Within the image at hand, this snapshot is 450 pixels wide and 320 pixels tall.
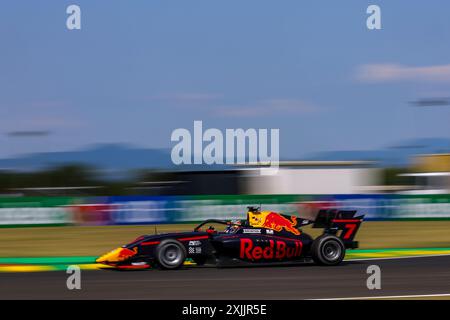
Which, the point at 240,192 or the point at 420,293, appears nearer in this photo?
the point at 420,293

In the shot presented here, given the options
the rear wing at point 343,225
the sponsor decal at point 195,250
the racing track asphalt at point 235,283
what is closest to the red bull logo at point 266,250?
the racing track asphalt at point 235,283

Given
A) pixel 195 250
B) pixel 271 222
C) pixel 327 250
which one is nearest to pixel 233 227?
pixel 271 222

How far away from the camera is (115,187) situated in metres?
68.9

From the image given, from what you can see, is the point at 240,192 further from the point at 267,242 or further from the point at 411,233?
the point at 267,242

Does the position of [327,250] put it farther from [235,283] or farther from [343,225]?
[235,283]

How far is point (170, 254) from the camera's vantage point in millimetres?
12336

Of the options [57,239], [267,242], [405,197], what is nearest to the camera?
[267,242]

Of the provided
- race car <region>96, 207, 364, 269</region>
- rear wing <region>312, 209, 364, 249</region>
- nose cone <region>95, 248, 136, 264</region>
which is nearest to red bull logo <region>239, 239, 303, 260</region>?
race car <region>96, 207, 364, 269</region>

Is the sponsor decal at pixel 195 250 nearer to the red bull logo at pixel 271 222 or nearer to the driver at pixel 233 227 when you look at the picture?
the driver at pixel 233 227

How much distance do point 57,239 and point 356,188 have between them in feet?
83.2

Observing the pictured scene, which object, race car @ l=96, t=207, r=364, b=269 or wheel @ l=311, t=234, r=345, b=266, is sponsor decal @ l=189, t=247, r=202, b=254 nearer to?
race car @ l=96, t=207, r=364, b=269

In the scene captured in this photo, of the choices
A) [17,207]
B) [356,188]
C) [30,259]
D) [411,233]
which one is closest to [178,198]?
[17,207]

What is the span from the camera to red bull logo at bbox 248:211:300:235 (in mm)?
12788

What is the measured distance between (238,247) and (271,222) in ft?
2.34
